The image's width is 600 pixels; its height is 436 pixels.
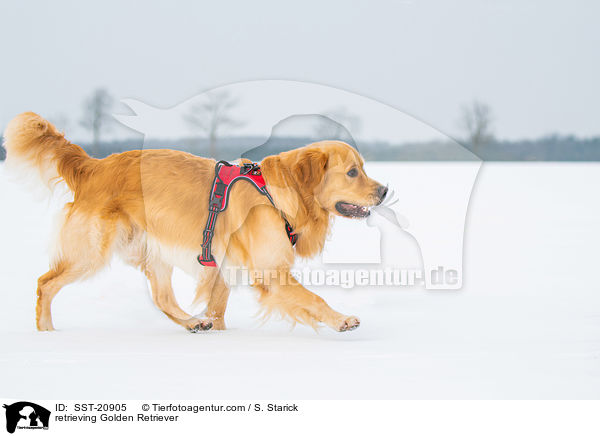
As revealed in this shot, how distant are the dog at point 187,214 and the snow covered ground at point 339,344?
0.20 metres

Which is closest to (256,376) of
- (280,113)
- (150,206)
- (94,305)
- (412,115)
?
(150,206)

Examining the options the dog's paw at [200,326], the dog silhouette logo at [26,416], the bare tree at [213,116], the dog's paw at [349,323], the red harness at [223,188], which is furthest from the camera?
the dog's paw at [200,326]

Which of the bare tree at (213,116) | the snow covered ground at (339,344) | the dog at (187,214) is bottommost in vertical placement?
the snow covered ground at (339,344)

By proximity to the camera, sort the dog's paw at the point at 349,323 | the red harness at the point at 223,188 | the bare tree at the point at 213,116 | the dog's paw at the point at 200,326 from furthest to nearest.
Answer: the dog's paw at the point at 200,326
the bare tree at the point at 213,116
the red harness at the point at 223,188
the dog's paw at the point at 349,323

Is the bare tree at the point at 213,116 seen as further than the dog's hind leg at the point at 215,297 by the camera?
No

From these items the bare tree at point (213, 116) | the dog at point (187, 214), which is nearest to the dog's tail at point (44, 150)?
the dog at point (187, 214)

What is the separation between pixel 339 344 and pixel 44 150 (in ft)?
7.22

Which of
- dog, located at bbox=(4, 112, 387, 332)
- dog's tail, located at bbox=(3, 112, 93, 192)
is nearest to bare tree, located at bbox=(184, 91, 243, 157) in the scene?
dog, located at bbox=(4, 112, 387, 332)

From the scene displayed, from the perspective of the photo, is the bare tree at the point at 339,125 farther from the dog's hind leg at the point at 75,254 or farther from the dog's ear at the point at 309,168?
the dog's hind leg at the point at 75,254

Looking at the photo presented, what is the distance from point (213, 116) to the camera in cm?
376

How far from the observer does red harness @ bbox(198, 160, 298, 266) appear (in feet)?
11.8

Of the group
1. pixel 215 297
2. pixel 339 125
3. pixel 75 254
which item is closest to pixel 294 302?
pixel 215 297

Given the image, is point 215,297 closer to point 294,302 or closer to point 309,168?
point 294,302

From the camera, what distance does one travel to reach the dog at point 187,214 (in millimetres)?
3514
